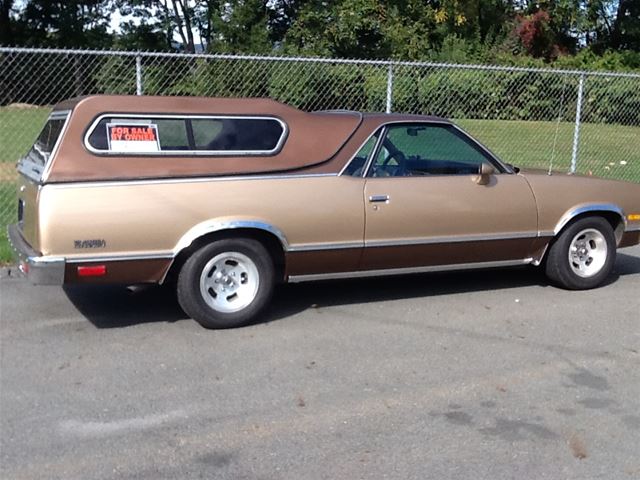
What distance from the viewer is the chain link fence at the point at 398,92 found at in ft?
38.2

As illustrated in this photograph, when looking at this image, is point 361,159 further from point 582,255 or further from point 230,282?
point 582,255

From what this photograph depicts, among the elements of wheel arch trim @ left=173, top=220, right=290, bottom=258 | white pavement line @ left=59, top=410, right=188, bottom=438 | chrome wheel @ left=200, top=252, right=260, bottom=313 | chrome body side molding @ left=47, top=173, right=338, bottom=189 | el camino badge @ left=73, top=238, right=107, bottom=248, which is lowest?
white pavement line @ left=59, top=410, right=188, bottom=438

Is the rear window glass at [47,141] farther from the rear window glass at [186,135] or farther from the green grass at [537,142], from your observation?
the green grass at [537,142]

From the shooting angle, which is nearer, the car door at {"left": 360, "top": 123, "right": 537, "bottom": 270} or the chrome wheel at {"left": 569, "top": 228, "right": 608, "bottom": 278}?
the car door at {"left": 360, "top": 123, "right": 537, "bottom": 270}

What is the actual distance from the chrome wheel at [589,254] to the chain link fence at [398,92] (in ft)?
10.5

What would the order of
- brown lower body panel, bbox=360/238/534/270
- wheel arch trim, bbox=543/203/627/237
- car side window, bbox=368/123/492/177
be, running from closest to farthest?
brown lower body panel, bbox=360/238/534/270 → car side window, bbox=368/123/492/177 → wheel arch trim, bbox=543/203/627/237

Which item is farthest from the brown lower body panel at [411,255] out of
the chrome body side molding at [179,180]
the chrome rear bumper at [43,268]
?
the chrome rear bumper at [43,268]

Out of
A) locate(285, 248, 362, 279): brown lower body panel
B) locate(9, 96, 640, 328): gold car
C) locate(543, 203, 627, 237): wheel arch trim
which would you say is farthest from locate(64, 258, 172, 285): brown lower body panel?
locate(543, 203, 627, 237): wheel arch trim

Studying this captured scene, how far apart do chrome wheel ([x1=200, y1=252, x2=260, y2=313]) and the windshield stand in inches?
54.0

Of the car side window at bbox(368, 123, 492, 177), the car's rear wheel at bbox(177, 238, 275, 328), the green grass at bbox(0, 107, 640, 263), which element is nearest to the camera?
the car's rear wheel at bbox(177, 238, 275, 328)

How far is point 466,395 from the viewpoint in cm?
487

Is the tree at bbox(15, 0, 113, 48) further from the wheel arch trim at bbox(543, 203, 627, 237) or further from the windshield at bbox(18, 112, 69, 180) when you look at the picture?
the wheel arch trim at bbox(543, 203, 627, 237)

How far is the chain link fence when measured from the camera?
11.6 metres

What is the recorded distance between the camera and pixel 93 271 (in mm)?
5512
